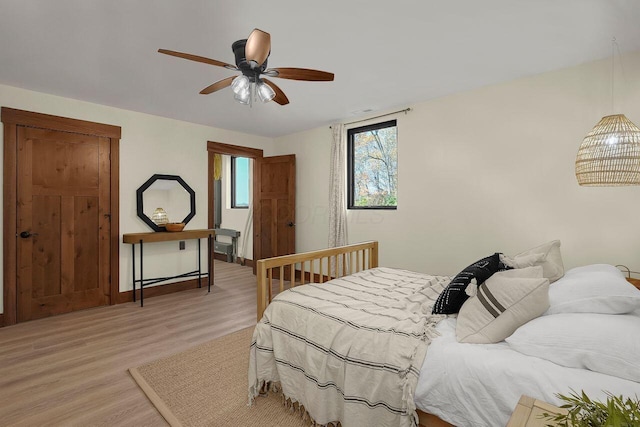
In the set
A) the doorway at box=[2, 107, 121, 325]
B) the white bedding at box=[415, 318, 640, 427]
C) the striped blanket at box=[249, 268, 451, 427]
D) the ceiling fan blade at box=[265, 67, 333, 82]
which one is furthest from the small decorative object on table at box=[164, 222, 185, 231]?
the white bedding at box=[415, 318, 640, 427]

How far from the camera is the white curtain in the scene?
448 cm

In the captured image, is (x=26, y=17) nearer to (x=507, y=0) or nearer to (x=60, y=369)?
(x=60, y=369)

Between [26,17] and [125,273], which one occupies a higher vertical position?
[26,17]

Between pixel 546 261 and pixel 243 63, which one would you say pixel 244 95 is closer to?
pixel 243 63

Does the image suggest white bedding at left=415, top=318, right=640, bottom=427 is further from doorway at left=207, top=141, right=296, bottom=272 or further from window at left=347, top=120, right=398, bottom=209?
doorway at left=207, top=141, right=296, bottom=272

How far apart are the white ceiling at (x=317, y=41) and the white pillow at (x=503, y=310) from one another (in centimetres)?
173

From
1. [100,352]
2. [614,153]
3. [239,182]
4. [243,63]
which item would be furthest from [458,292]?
[239,182]

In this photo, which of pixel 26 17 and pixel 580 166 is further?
pixel 580 166

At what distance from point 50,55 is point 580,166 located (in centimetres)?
424

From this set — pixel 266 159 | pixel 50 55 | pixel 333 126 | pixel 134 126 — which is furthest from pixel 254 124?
pixel 50 55

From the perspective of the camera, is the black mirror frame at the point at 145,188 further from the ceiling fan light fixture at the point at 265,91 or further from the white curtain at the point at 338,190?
the ceiling fan light fixture at the point at 265,91

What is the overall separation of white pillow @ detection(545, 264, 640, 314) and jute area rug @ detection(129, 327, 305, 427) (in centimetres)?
152

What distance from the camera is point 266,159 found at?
17.6ft

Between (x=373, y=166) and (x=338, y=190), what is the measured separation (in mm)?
604
